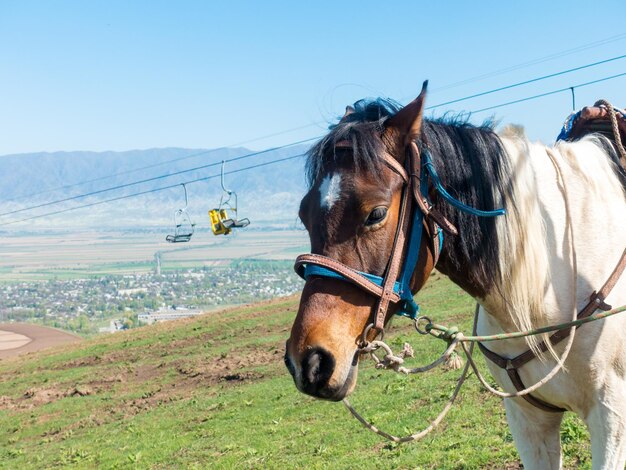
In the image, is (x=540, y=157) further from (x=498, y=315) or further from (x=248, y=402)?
(x=248, y=402)

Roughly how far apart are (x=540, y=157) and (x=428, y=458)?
13.8ft

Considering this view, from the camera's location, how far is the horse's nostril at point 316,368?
226 centimetres

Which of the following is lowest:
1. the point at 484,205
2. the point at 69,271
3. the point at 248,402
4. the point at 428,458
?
A: the point at 69,271

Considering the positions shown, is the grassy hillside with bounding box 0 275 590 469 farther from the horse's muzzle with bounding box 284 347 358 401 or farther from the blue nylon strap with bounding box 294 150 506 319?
the horse's muzzle with bounding box 284 347 358 401

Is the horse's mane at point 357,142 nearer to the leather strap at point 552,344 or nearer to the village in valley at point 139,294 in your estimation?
the leather strap at point 552,344

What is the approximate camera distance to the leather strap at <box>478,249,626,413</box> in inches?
110

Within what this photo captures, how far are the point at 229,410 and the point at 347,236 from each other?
10206 mm

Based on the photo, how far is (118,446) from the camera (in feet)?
36.1

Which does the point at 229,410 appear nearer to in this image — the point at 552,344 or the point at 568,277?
the point at 552,344

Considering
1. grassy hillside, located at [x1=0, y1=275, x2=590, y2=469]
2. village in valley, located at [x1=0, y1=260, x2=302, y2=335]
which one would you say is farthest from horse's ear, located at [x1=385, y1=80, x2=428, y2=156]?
village in valley, located at [x1=0, y1=260, x2=302, y2=335]

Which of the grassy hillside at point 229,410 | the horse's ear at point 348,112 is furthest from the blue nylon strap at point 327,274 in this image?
the grassy hillside at point 229,410

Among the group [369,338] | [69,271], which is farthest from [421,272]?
[69,271]

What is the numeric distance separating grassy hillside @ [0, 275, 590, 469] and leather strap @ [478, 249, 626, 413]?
2.56m

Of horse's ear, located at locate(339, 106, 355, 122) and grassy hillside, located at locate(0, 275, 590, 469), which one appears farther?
grassy hillside, located at locate(0, 275, 590, 469)
